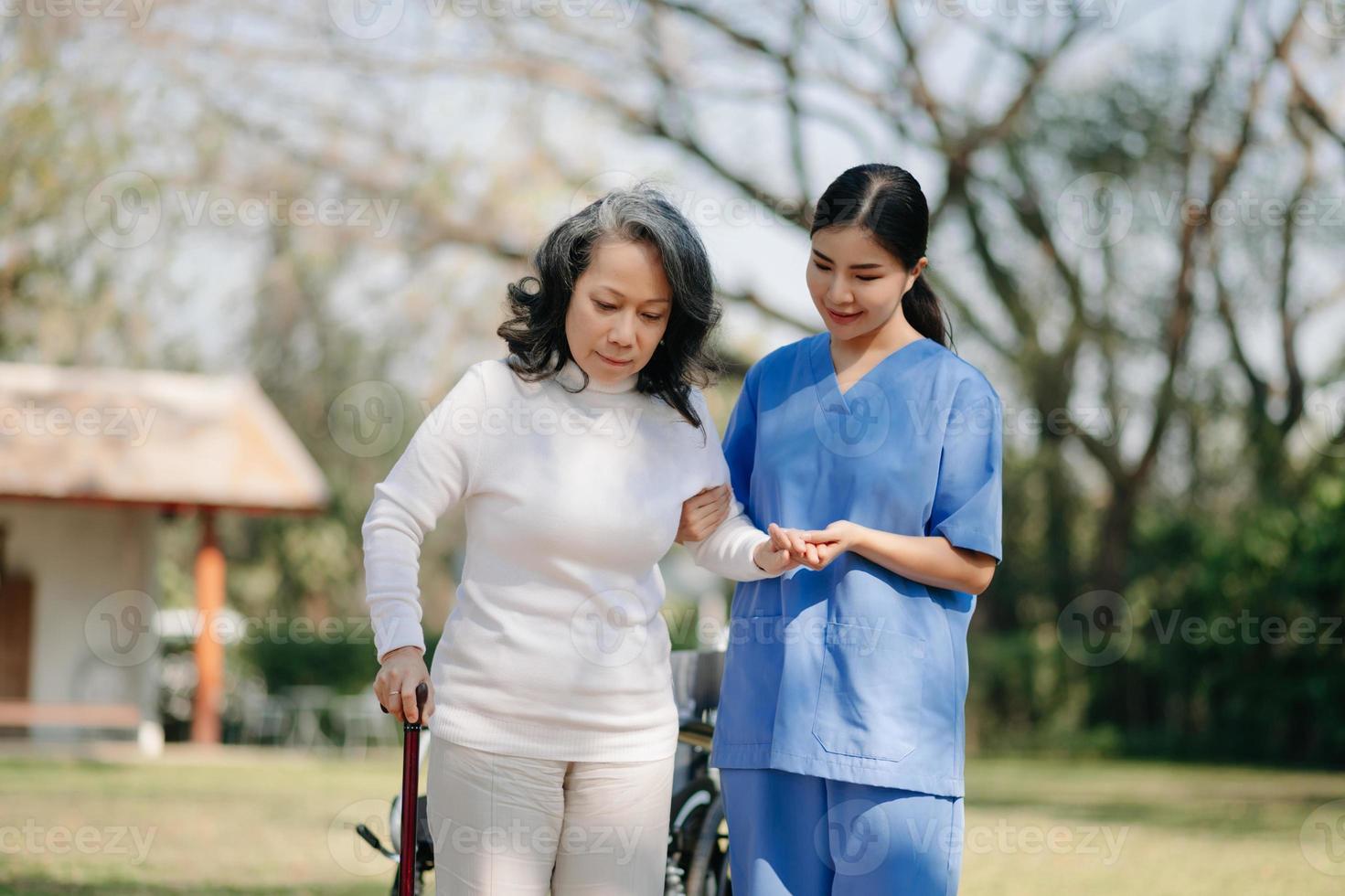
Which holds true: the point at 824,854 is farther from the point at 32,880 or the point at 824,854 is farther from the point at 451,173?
the point at 451,173

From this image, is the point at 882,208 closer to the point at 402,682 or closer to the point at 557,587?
the point at 557,587

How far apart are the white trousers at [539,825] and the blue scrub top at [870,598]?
0.29 m

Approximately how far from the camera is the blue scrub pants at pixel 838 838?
2486 millimetres

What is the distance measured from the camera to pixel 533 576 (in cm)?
237

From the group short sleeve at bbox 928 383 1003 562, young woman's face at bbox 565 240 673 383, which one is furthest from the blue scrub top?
young woman's face at bbox 565 240 673 383

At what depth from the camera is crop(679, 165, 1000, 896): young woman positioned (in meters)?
2.51

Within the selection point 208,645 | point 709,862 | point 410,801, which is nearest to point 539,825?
point 410,801

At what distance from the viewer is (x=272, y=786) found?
11305 mm

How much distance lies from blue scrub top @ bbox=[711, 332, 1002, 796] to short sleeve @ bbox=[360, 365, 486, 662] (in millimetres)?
589

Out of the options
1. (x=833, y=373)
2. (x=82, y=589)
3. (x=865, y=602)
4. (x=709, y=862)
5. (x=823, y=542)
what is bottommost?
(x=82, y=589)

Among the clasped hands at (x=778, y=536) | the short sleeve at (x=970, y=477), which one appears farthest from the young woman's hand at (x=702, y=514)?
the short sleeve at (x=970, y=477)

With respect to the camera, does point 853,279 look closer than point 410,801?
No

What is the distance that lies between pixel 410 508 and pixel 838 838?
90 cm

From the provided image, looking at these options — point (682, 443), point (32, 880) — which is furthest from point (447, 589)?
point (682, 443)
